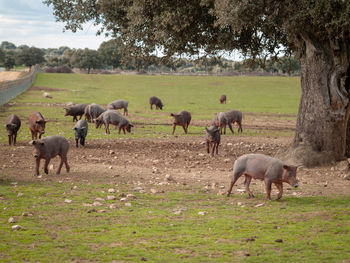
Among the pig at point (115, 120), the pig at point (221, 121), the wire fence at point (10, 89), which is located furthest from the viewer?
the wire fence at point (10, 89)

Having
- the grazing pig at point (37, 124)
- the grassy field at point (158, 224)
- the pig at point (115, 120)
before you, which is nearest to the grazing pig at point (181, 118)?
the pig at point (115, 120)

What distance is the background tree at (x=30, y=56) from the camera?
149750 millimetres

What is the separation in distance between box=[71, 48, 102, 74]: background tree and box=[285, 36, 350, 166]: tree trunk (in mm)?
127513

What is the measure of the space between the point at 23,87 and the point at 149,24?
45610mm

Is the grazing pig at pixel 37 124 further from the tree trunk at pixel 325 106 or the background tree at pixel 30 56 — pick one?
the background tree at pixel 30 56

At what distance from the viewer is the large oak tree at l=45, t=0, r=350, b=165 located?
50.2 feet

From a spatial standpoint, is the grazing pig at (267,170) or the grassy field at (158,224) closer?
the grassy field at (158,224)

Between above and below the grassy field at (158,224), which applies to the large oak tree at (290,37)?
above

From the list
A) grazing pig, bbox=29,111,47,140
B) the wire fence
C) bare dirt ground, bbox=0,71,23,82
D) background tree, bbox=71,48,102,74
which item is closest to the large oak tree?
grazing pig, bbox=29,111,47,140

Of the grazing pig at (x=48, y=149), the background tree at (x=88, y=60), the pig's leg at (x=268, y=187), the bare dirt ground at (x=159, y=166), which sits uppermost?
the background tree at (x=88, y=60)

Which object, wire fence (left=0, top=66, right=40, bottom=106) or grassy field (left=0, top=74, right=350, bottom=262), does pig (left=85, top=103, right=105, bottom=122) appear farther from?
grassy field (left=0, top=74, right=350, bottom=262)

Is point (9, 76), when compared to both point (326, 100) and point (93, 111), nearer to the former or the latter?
point (93, 111)

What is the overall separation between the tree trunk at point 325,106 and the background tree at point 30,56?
142 m

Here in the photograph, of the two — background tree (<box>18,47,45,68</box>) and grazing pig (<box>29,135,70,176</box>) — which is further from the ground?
background tree (<box>18,47,45,68</box>)
